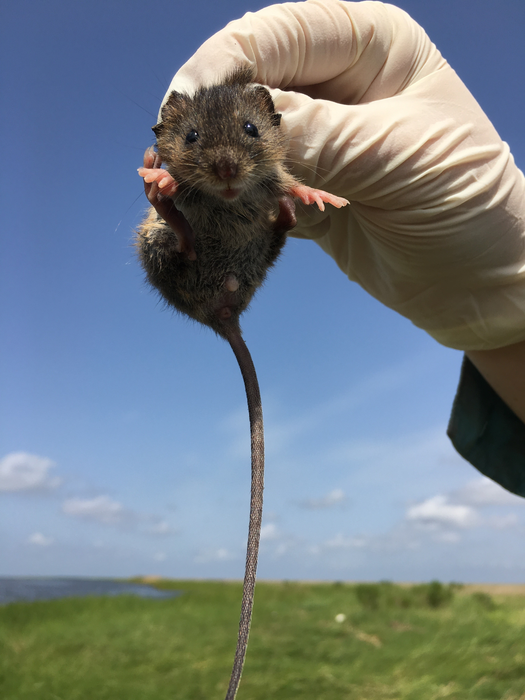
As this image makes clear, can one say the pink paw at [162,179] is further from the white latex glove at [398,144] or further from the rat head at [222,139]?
the white latex glove at [398,144]

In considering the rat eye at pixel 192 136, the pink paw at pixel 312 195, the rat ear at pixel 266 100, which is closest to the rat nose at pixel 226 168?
the rat eye at pixel 192 136

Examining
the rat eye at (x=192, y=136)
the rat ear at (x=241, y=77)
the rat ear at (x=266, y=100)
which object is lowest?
the rat eye at (x=192, y=136)

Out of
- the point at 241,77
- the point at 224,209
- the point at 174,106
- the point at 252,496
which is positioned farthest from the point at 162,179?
the point at 252,496

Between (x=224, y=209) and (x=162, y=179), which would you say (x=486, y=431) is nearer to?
(x=224, y=209)

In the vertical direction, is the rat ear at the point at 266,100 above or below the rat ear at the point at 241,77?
below

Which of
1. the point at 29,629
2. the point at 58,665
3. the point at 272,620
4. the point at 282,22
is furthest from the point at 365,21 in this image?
the point at 29,629

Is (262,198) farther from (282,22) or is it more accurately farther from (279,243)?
(282,22)

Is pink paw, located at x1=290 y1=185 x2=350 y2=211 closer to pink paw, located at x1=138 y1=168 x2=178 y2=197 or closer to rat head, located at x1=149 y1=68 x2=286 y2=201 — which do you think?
rat head, located at x1=149 y1=68 x2=286 y2=201
